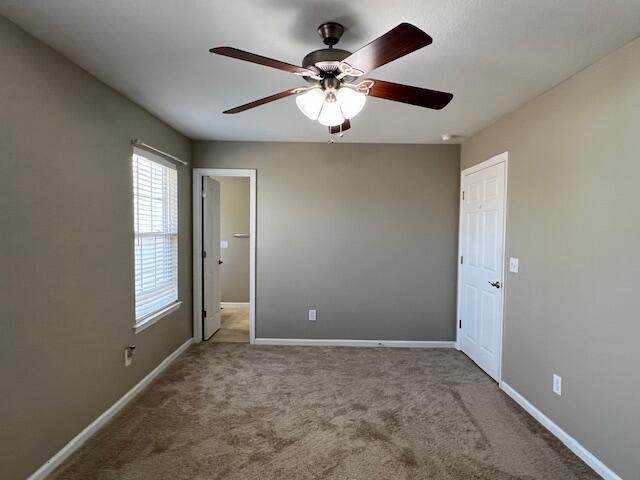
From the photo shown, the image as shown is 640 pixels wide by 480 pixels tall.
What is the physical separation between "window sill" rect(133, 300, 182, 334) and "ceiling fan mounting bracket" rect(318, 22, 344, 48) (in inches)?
100

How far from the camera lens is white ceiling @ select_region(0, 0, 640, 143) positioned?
60.4 inches

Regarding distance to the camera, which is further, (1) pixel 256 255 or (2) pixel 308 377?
(1) pixel 256 255

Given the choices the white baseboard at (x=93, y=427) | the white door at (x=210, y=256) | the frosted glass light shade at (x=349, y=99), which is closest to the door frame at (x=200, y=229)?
the white door at (x=210, y=256)

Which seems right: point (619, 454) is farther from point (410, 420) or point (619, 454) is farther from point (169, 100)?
point (169, 100)

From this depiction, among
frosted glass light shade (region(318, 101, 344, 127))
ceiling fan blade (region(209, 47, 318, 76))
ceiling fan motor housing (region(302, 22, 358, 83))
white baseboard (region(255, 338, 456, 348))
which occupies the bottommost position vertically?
white baseboard (region(255, 338, 456, 348))

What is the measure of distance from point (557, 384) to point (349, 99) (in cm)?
230

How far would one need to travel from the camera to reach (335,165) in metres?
4.04

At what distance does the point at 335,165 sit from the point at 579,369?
2911 mm

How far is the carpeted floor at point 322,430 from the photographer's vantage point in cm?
198

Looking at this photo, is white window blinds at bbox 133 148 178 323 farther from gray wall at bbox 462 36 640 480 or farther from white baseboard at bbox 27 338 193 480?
gray wall at bbox 462 36 640 480

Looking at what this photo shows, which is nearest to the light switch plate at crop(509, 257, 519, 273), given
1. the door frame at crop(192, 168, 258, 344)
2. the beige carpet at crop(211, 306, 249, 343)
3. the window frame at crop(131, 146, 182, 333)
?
the door frame at crop(192, 168, 258, 344)

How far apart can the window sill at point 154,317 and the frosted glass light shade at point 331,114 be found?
2.28 m

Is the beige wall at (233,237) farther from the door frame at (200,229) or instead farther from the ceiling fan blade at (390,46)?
the ceiling fan blade at (390,46)

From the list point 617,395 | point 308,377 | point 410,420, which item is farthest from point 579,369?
point 308,377
